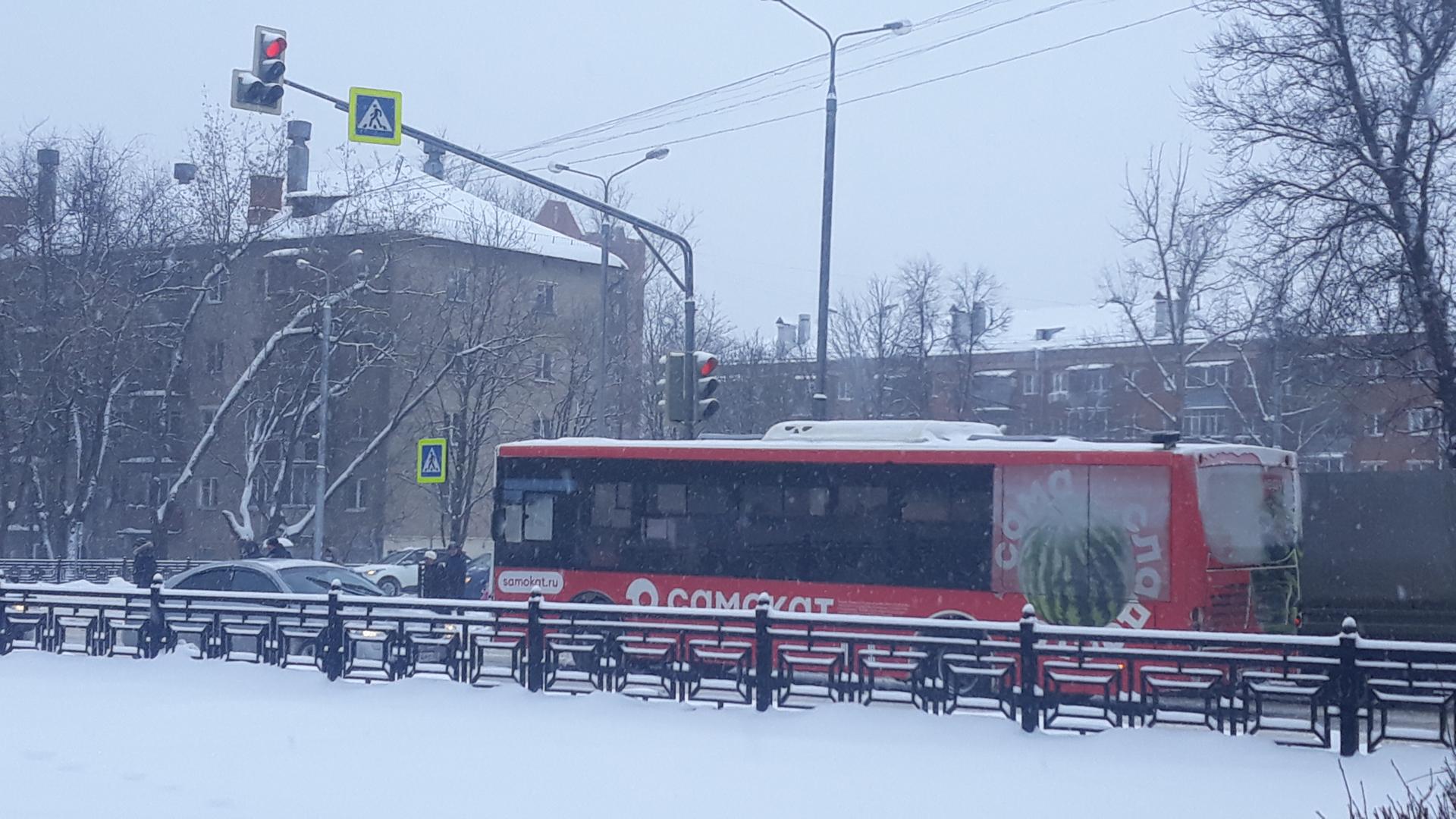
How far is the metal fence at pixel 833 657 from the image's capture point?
11.0 meters

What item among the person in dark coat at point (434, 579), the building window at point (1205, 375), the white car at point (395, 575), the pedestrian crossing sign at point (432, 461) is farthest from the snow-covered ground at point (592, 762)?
the building window at point (1205, 375)

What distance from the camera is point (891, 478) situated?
1711cm

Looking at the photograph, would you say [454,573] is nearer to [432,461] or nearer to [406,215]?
[432,461]

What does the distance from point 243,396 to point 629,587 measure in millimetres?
27077

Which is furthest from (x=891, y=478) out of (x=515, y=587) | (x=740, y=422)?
(x=740, y=422)

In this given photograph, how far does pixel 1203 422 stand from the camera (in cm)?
6519

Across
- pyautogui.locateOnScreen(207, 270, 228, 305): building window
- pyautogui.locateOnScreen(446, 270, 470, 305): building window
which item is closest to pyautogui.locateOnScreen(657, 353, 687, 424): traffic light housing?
pyautogui.locateOnScreen(446, 270, 470, 305): building window

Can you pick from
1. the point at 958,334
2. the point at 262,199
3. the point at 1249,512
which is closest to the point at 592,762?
the point at 1249,512

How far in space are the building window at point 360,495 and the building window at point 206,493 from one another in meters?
5.24

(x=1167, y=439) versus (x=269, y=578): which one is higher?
(x=1167, y=439)

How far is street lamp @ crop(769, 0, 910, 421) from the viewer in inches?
757

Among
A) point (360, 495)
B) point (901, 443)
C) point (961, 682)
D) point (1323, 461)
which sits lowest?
point (961, 682)

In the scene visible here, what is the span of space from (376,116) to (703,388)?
192 inches

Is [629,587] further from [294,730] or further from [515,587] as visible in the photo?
[294,730]
